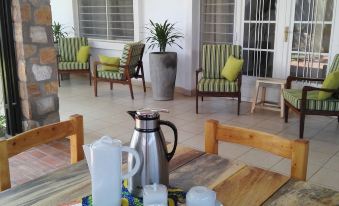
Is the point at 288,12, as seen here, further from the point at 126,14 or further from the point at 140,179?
the point at 140,179

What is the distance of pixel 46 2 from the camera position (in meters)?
3.44

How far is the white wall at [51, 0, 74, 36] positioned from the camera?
7453mm

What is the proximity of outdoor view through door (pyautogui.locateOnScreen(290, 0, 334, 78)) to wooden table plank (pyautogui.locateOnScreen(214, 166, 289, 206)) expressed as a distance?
372cm

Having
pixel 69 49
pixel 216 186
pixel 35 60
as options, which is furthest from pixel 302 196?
pixel 69 49

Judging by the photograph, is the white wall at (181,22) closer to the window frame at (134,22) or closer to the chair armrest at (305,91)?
the window frame at (134,22)

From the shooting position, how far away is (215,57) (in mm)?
5180

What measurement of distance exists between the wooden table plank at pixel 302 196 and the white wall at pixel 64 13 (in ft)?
22.8

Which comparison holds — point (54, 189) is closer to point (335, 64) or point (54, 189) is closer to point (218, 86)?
point (218, 86)

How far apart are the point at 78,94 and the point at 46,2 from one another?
2727 millimetres

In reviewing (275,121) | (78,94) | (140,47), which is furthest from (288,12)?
(78,94)

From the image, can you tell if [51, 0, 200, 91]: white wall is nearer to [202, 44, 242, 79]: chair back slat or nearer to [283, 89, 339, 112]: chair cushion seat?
[202, 44, 242, 79]: chair back slat

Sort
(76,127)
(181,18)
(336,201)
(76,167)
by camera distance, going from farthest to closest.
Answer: (181,18), (76,127), (76,167), (336,201)

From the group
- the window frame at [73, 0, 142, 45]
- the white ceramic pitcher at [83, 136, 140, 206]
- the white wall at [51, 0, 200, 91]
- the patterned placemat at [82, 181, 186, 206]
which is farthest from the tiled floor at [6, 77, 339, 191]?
the white ceramic pitcher at [83, 136, 140, 206]

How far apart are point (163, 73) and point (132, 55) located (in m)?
0.66
